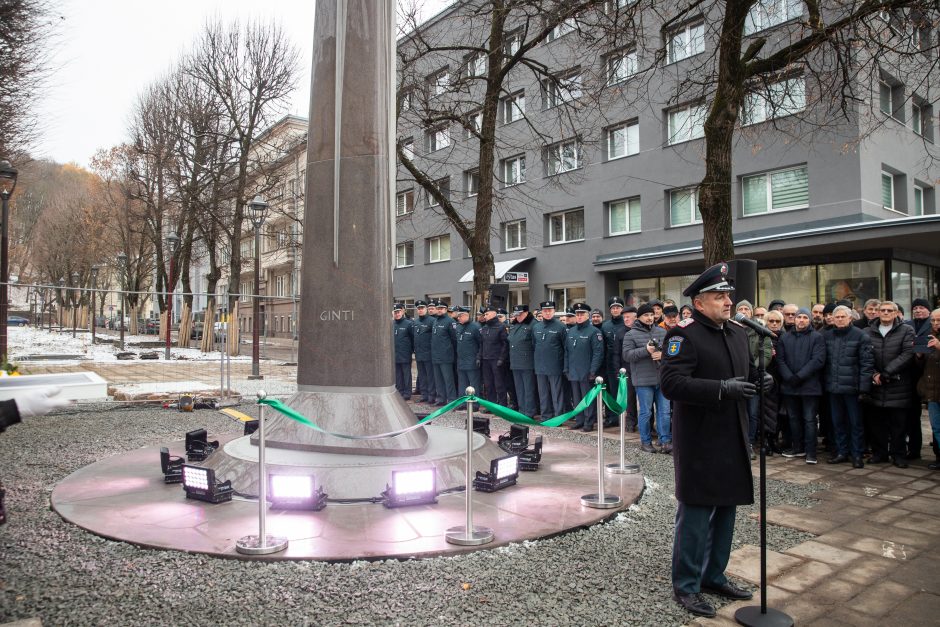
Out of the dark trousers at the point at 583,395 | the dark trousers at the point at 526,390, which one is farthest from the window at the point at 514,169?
the dark trousers at the point at 583,395

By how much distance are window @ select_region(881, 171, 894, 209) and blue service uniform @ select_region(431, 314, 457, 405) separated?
48.2 feet

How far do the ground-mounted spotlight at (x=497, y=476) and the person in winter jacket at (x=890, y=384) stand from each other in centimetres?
481

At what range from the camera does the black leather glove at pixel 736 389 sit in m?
3.51

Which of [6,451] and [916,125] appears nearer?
[6,451]

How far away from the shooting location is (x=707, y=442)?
12.5 feet

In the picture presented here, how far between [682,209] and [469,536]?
19870 millimetres

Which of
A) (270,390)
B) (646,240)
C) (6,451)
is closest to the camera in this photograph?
(6,451)

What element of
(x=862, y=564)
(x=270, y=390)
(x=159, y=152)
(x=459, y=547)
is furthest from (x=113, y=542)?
(x=159, y=152)

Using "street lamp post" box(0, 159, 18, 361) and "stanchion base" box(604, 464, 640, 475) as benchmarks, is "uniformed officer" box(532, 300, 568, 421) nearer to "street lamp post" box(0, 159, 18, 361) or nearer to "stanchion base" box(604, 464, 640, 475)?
"stanchion base" box(604, 464, 640, 475)

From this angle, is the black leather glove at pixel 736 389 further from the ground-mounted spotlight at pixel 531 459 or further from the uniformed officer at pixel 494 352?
the uniformed officer at pixel 494 352

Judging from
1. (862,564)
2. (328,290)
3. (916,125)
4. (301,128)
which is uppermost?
(301,128)

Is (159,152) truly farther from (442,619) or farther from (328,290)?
(442,619)

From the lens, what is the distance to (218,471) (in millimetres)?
6164

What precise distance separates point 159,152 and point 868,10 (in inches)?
1126
